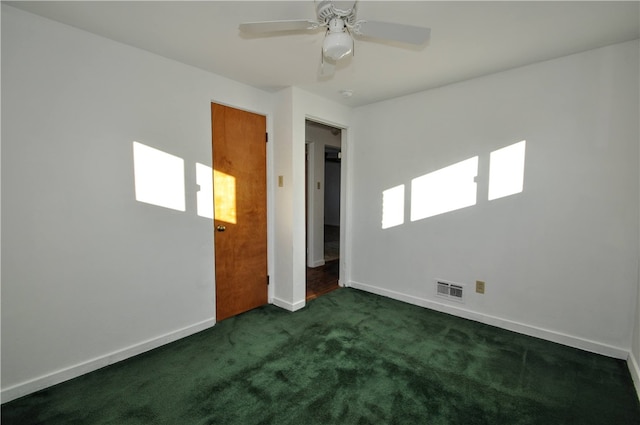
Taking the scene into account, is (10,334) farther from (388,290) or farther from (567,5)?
(567,5)

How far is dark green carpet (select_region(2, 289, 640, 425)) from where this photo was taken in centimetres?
176

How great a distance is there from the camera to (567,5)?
173 centimetres

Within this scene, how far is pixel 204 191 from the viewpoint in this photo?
9.20 ft

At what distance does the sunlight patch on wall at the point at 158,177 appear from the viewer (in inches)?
92.8

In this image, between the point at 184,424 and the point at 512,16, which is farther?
the point at 512,16

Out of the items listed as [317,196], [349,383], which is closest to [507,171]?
[349,383]

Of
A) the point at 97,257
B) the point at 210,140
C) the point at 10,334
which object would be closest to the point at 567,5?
the point at 210,140

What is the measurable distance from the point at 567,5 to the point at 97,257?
138 inches

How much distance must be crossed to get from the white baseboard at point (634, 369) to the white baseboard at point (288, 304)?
272 cm

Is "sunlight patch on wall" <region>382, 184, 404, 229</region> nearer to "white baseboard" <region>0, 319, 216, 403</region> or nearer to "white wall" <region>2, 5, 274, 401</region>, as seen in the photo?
"white wall" <region>2, 5, 274, 401</region>

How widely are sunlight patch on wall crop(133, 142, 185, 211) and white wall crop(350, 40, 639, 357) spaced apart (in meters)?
2.40

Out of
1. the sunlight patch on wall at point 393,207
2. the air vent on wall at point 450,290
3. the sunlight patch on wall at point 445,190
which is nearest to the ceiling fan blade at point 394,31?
the sunlight patch on wall at point 445,190

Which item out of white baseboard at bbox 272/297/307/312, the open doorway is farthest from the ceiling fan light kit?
the open doorway

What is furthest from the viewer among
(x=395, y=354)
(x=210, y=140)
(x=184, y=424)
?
(x=210, y=140)
